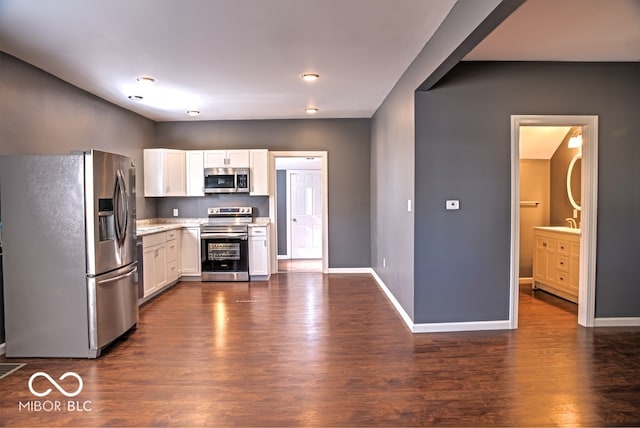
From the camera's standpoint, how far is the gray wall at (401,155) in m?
2.55

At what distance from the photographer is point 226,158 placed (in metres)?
6.26

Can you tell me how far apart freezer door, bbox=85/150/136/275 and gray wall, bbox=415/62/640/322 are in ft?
9.09

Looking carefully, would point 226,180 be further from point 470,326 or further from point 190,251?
point 470,326

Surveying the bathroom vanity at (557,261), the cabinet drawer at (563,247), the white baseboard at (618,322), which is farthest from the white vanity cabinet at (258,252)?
the white baseboard at (618,322)

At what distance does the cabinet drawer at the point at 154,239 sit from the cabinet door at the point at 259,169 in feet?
5.41

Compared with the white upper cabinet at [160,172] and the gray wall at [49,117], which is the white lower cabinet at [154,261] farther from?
the gray wall at [49,117]

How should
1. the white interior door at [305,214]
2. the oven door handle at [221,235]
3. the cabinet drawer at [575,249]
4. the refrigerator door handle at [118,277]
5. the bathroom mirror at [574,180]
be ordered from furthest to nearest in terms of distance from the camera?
the white interior door at [305,214] < the oven door handle at [221,235] < the bathroom mirror at [574,180] < the cabinet drawer at [575,249] < the refrigerator door handle at [118,277]

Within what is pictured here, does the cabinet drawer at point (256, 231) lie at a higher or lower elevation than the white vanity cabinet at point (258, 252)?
higher

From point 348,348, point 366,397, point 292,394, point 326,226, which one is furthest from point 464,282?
point 326,226

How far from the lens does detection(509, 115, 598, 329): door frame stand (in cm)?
370

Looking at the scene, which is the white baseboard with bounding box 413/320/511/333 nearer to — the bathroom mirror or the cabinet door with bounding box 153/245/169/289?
the bathroom mirror

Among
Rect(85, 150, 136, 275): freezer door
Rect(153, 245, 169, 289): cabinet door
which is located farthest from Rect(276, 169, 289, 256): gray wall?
Rect(85, 150, 136, 275): freezer door

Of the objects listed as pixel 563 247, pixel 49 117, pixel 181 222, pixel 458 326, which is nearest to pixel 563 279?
pixel 563 247

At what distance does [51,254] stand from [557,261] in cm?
553
